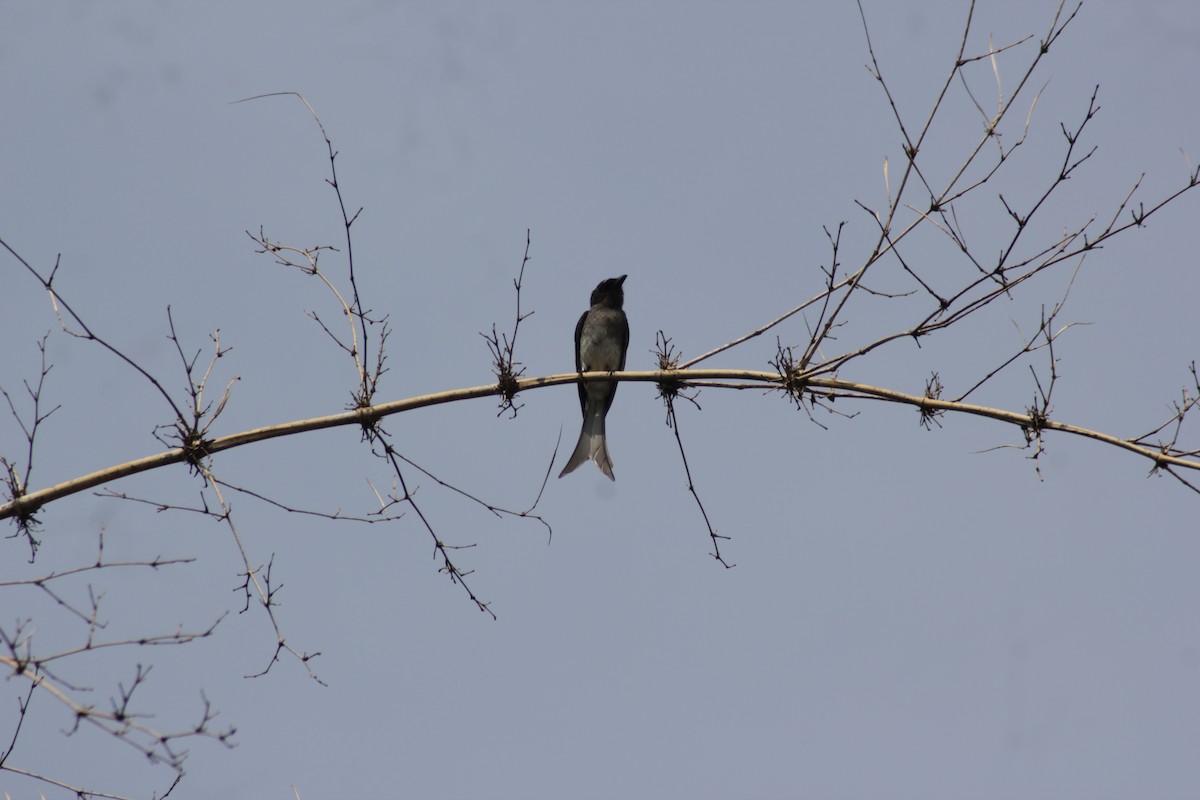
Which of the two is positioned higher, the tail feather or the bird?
the bird

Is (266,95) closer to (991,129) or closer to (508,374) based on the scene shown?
(508,374)

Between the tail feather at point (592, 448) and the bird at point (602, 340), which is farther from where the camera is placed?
the bird at point (602, 340)

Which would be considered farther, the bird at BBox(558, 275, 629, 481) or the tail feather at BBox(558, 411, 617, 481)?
the bird at BBox(558, 275, 629, 481)

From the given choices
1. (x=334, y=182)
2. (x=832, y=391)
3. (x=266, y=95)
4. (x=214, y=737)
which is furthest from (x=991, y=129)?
(x=214, y=737)

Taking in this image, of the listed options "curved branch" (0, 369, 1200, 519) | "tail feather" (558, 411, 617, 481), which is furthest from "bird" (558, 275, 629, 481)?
"curved branch" (0, 369, 1200, 519)

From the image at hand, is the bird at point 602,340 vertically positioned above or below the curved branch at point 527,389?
above

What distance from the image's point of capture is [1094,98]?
4430mm

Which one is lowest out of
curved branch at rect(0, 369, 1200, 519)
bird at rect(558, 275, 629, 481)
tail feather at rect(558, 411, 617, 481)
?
curved branch at rect(0, 369, 1200, 519)

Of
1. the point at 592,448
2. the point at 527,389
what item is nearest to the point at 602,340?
the point at 592,448

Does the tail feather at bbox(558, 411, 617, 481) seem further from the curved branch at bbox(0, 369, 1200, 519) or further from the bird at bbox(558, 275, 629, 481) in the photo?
the curved branch at bbox(0, 369, 1200, 519)

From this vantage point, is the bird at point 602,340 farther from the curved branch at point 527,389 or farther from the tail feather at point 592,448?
the curved branch at point 527,389

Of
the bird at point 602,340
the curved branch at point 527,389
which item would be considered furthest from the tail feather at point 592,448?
the curved branch at point 527,389

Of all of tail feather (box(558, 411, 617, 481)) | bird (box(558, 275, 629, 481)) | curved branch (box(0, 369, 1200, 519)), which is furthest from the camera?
bird (box(558, 275, 629, 481))

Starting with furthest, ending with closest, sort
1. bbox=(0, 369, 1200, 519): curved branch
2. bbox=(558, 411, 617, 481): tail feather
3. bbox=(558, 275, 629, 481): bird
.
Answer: bbox=(558, 275, 629, 481): bird < bbox=(558, 411, 617, 481): tail feather < bbox=(0, 369, 1200, 519): curved branch
